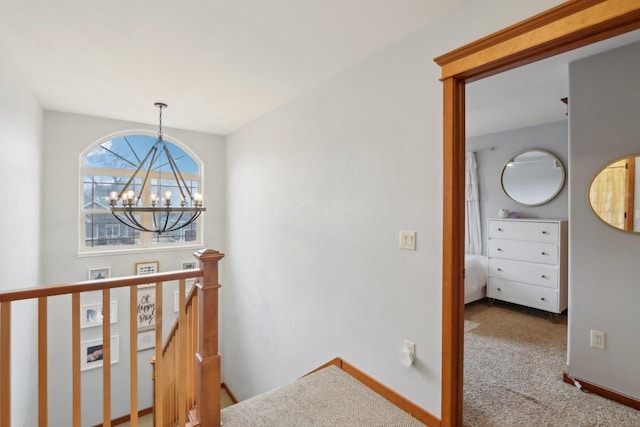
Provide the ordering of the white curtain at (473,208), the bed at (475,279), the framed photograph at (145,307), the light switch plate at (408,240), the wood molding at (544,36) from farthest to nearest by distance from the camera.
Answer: the white curtain at (473,208) → the framed photograph at (145,307) → the bed at (475,279) → the light switch plate at (408,240) → the wood molding at (544,36)

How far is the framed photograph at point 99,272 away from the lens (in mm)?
3861

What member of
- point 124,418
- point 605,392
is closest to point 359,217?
point 605,392

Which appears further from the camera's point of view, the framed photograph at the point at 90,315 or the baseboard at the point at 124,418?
the baseboard at the point at 124,418

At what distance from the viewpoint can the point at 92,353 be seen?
385 cm

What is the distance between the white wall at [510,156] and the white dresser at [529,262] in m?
0.47

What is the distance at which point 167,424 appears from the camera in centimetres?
257

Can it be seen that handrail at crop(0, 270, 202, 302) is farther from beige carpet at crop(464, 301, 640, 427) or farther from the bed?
the bed

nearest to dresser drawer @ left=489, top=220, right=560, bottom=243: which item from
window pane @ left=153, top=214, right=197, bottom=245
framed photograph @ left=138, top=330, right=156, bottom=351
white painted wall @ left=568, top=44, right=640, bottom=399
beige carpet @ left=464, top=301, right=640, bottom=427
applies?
beige carpet @ left=464, top=301, right=640, bottom=427

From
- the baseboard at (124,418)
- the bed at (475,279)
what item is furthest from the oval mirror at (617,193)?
the baseboard at (124,418)

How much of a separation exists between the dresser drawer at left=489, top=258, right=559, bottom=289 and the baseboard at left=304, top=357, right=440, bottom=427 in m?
2.82

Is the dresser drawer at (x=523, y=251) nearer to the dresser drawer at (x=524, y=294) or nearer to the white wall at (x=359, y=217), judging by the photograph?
the dresser drawer at (x=524, y=294)

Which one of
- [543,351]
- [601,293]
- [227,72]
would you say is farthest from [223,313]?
[601,293]

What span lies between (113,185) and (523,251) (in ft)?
18.0

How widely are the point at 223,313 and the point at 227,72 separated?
3.60 meters
